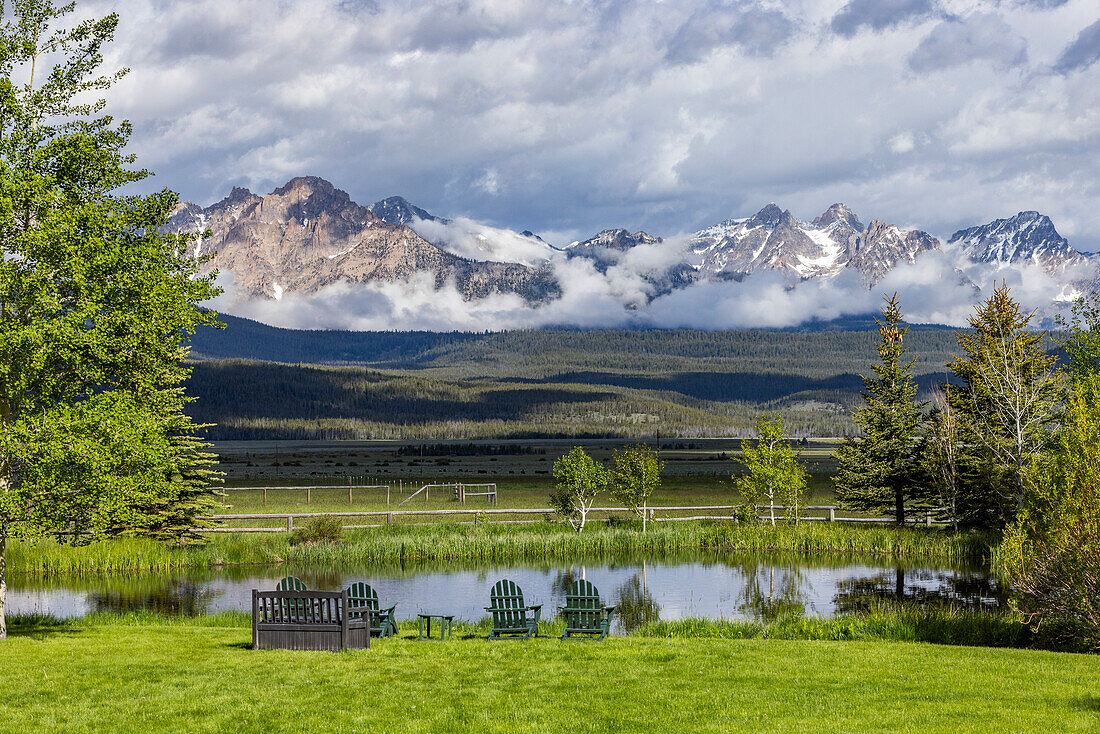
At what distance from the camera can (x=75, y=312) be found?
61.5ft

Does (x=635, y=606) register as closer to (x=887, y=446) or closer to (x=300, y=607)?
(x=300, y=607)

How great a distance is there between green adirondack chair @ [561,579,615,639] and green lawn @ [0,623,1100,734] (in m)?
0.92

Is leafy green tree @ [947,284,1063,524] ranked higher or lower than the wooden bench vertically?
higher

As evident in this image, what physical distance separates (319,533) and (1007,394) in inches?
1096

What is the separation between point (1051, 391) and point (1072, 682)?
24738mm

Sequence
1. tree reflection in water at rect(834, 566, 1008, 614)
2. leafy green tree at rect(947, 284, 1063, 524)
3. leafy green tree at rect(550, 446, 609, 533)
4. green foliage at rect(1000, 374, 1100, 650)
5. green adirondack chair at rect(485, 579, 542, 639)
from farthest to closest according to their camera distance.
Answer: leafy green tree at rect(550, 446, 609, 533) → leafy green tree at rect(947, 284, 1063, 524) → tree reflection in water at rect(834, 566, 1008, 614) → green adirondack chair at rect(485, 579, 542, 639) → green foliage at rect(1000, 374, 1100, 650)

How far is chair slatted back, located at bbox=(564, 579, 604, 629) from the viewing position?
20156mm

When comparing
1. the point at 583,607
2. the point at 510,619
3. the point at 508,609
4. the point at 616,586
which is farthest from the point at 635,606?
the point at 508,609

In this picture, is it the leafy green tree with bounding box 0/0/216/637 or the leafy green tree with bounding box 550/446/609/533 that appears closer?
the leafy green tree with bounding box 0/0/216/637

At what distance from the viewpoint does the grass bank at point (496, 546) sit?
120ft

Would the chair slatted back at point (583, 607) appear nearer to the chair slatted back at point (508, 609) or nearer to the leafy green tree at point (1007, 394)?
the chair slatted back at point (508, 609)

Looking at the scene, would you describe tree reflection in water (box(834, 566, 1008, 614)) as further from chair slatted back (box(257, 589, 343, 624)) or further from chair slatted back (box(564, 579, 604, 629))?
chair slatted back (box(257, 589, 343, 624))

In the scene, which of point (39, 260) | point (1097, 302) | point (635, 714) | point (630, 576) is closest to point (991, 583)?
point (630, 576)

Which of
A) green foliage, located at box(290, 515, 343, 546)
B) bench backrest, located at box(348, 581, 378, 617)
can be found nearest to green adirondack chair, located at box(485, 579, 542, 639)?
bench backrest, located at box(348, 581, 378, 617)
